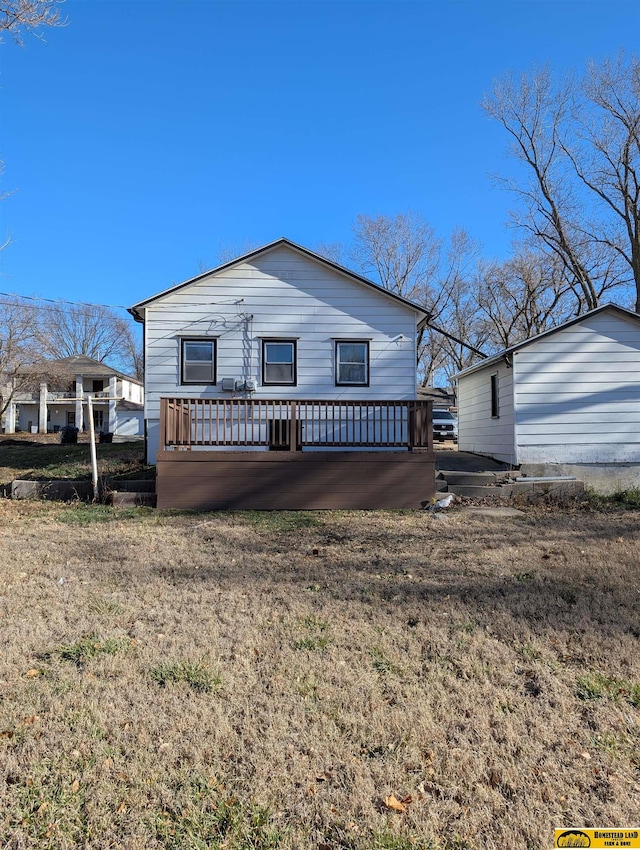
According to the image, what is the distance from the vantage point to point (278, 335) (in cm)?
1131

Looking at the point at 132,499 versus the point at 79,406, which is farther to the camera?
the point at 79,406

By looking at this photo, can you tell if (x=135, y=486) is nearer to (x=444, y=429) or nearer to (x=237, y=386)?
(x=237, y=386)

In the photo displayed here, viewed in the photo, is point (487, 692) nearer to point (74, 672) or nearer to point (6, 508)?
point (74, 672)

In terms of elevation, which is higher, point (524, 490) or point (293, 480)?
point (293, 480)

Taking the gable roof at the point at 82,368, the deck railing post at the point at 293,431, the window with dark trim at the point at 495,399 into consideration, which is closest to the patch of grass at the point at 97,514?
the deck railing post at the point at 293,431

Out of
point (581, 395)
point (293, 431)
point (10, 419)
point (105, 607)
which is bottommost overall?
point (105, 607)

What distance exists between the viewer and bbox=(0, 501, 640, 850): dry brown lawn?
2.01m

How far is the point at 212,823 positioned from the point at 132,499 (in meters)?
7.54

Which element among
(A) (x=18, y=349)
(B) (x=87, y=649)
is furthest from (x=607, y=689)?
(A) (x=18, y=349)

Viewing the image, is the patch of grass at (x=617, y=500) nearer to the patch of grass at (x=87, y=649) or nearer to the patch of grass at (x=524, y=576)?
the patch of grass at (x=524, y=576)

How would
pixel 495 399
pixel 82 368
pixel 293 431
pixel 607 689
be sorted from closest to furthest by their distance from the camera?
pixel 607 689, pixel 293 431, pixel 495 399, pixel 82 368

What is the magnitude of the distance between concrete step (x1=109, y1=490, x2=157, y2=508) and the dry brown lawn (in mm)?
3381

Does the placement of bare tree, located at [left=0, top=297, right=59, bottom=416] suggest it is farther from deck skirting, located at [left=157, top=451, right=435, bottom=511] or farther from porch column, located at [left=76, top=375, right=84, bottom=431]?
deck skirting, located at [left=157, top=451, right=435, bottom=511]

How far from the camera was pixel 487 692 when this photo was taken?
2.91m
